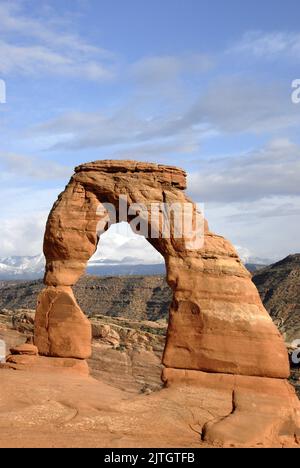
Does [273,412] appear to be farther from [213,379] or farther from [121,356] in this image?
[121,356]

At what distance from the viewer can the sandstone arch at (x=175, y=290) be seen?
16.7 metres

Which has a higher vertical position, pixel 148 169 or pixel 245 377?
pixel 148 169

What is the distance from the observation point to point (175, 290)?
1770 centimetres

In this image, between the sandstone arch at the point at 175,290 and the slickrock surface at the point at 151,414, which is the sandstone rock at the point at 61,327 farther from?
the slickrock surface at the point at 151,414

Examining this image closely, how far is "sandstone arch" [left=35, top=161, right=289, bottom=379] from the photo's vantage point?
16656 millimetres

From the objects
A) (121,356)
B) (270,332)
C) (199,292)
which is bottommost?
(121,356)

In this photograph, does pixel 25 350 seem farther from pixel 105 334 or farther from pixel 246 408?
pixel 105 334

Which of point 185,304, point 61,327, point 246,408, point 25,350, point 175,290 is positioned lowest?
point 246,408

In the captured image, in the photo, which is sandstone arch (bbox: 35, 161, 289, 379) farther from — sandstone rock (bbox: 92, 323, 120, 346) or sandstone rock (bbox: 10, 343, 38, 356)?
sandstone rock (bbox: 92, 323, 120, 346)

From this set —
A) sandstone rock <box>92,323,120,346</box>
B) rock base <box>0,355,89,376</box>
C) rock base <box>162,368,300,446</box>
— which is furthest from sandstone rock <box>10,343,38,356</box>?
sandstone rock <box>92,323,120,346</box>

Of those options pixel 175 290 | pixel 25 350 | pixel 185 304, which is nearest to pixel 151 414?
pixel 185 304

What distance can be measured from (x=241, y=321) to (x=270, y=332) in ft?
2.96
